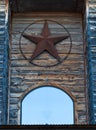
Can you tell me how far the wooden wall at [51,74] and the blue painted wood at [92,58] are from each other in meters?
0.66

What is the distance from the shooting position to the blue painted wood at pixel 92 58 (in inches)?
619

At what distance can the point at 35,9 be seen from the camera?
58.2 feet

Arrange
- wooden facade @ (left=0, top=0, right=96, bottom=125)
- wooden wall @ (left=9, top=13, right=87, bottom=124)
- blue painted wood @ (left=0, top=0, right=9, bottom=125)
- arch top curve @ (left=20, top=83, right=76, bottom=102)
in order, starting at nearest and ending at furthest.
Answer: blue painted wood @ (left=0, top=0, right=9, bottom=125)
wooden facade @ (left=0, top=0, right=96, bottom=125)
wooden wall @ (left=9, top=13, right=87, bottom=124)
arch top curve @ (left=20, top=83, right=76, bottom=102)

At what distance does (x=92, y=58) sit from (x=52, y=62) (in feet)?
4.42

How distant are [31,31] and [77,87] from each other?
7.60ft

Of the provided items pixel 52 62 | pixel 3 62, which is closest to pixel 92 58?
pixel 52 62

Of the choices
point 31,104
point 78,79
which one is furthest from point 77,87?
→ point 31,104

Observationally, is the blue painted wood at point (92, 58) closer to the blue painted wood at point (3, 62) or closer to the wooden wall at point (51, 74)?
the wooden wall at point (51, 74)

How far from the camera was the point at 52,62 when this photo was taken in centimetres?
1712

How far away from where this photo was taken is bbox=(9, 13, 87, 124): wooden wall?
16.5m

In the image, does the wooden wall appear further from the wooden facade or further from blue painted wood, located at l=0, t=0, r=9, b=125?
blue painted wood, located at l=0, t=0, r=9, b=125

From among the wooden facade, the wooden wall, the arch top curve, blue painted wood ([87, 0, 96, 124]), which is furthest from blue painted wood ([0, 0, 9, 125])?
blue painted wood ([87, 0, 96, 124])

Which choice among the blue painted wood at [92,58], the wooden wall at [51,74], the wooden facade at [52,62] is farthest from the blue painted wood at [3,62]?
the blue painted wood at [92,58]

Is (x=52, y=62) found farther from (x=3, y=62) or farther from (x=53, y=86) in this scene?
(x=3, y=62)
